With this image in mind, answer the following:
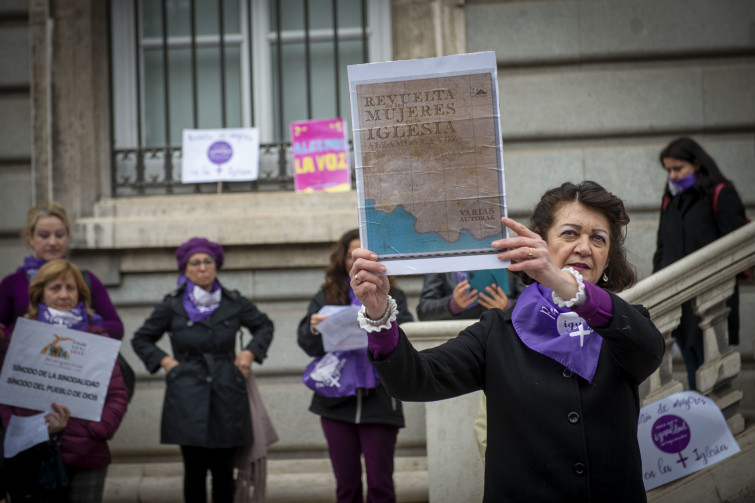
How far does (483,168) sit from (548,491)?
0.96 m

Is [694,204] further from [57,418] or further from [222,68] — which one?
[222,68]

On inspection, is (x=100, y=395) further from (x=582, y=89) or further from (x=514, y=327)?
(x=582, y=89)

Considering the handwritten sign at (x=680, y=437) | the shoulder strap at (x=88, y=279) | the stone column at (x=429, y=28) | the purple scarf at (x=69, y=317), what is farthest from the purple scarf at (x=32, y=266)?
the handwritten sign at (x=680, y=437)

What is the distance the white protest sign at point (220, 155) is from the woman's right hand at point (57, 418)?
10.2ft

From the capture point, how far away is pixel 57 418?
517 cm

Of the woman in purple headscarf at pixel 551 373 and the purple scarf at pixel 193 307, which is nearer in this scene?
the woman in purple headscarf at pixel 551 373

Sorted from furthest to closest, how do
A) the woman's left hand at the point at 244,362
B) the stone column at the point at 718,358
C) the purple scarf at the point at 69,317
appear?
1. the woman's left hand at the point at 244,362
2. the purple scarf at the point at 69,317
3. the stone column at the point at 718,358

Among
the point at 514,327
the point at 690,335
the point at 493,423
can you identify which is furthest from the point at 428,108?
the point at 690,335

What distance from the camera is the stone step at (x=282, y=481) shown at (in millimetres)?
6699

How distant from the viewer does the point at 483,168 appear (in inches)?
103

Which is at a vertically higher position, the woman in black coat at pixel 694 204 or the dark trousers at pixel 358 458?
the woman in black coat at pixel 694 204

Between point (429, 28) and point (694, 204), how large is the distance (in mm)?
2677

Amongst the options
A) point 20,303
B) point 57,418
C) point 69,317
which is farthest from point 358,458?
point 20,303

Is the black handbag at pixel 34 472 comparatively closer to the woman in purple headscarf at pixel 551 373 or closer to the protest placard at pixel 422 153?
the woman in purple headscarf at pixel 551 373
